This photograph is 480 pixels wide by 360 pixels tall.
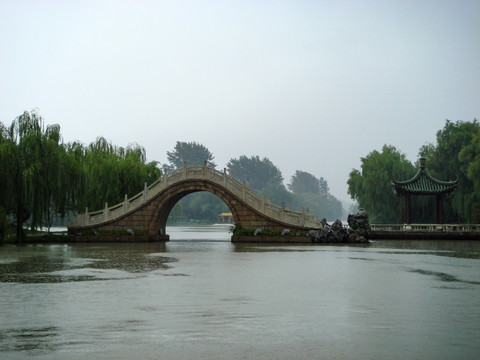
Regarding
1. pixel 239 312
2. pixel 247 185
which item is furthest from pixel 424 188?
pixel 247 185

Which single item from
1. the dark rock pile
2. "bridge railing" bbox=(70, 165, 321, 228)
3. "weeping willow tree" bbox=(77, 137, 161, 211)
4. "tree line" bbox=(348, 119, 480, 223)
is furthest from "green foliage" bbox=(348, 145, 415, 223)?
"weeping willow tree" bbox=(77, 137, 161, 211)

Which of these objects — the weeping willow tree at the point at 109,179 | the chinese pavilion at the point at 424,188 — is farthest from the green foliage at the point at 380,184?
A: the weeping willow tree at the point at 109,179

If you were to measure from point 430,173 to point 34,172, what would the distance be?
26.0 metres

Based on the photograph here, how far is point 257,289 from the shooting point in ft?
37.5

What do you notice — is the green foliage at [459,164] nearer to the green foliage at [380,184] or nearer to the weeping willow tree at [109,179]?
the green foliage at [380,184]

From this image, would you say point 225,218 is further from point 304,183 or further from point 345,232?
point 345,232

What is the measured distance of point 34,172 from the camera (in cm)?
2709

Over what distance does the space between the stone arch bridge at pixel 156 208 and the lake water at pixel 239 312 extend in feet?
46.8

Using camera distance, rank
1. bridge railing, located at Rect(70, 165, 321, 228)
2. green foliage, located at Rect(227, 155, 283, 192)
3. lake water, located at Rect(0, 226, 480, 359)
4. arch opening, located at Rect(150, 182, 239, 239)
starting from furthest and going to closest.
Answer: green foliage, located at Rect(227, 155, 283, 192) < arch opening, located at Rect(150, 182, 239, 239) < bridge railing, located at Rect(70, 165, 321, 228) < lake water, located at Rect(0, 226, 480, 359)

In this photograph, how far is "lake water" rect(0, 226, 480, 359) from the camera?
662 cm

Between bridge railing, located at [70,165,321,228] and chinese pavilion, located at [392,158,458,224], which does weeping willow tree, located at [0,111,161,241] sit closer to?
bridge railing, located at [70,165,321,228]

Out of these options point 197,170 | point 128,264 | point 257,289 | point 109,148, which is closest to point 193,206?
point 109,148

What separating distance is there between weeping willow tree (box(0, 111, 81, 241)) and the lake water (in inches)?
462

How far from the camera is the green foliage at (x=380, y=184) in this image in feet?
133
